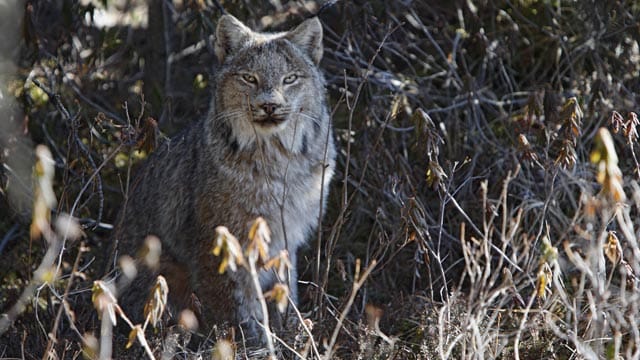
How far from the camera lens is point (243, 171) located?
5.68 m

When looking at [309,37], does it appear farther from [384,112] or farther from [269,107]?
[384,112]

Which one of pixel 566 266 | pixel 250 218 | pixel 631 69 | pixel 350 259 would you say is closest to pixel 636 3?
pixel 631 69

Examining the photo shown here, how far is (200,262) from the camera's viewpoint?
225 inches

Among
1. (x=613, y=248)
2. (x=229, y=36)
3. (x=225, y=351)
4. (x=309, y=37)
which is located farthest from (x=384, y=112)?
(x=225, y=351)

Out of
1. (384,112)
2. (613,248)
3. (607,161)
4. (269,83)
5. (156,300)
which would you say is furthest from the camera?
(384,112)

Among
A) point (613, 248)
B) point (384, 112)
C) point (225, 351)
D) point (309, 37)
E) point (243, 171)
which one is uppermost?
point (309, 37)

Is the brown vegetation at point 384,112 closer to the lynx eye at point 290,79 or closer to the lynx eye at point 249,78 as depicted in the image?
the lynx eye at point 290,79

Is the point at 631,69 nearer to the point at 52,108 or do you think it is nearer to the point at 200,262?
the point at 200,262

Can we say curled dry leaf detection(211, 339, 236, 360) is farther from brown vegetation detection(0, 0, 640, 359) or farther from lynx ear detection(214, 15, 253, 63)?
lynx ear detection(214, 15, 253, 63)

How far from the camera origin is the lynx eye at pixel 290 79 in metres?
5.66

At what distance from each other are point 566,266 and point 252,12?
3.19 m

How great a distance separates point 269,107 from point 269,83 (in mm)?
250

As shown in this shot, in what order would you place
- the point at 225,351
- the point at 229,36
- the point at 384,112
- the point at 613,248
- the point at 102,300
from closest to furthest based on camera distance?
the point at 102,300 < the point at 225,351 < the point at 613,248 < the point at 229,36 < the point at 384,112

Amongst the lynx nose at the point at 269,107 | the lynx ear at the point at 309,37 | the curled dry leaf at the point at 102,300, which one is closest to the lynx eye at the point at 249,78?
the lynx nose at the point at 269,107
